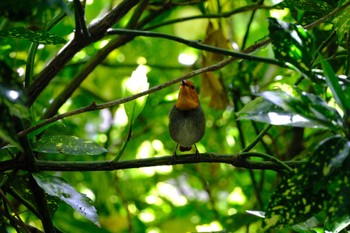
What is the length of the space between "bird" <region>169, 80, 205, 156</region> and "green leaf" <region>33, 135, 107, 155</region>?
921 millimetres

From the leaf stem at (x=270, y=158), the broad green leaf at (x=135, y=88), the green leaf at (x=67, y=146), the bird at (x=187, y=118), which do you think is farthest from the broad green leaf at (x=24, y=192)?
the bird at (x=187, y=118)

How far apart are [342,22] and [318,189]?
0.50 metres

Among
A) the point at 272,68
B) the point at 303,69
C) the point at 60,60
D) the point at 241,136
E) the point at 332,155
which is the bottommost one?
the point at 332,155

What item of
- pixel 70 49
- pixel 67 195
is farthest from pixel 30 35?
pixel 67 195

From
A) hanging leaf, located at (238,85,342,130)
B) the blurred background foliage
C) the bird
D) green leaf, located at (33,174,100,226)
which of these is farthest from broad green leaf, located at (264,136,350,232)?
the bird

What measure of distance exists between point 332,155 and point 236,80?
1.27 metres

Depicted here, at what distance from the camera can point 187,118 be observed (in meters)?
2.12

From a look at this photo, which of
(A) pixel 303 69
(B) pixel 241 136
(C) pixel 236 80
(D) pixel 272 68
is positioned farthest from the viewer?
(D) pixel 272 68

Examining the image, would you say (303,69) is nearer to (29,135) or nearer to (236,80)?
(29,135)

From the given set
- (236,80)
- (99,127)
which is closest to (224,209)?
(99,127)

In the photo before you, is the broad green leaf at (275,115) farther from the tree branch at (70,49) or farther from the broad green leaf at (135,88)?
the tree branch at (70,49)

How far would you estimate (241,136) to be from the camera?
188 centimetres

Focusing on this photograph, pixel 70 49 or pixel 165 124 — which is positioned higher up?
pixel 165 124

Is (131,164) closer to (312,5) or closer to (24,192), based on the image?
(24,192)
